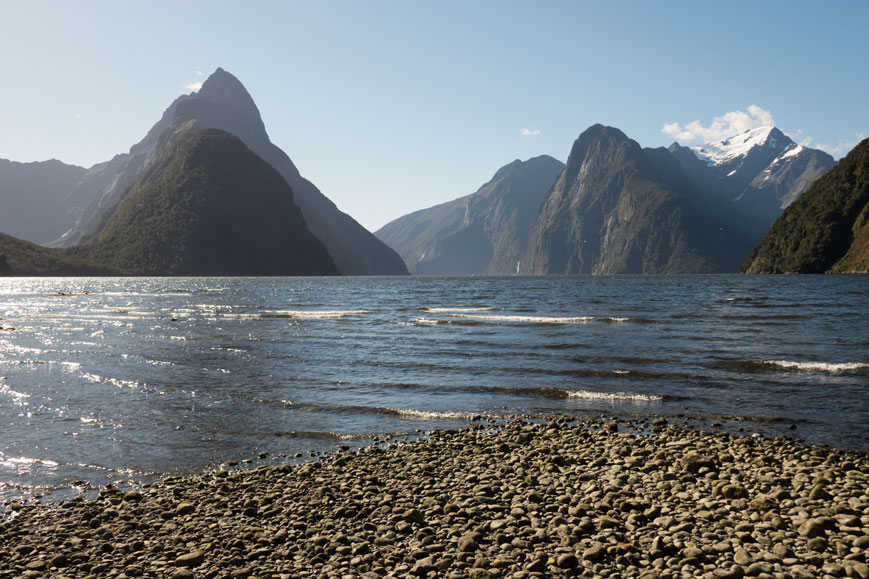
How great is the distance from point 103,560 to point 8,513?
4.03m

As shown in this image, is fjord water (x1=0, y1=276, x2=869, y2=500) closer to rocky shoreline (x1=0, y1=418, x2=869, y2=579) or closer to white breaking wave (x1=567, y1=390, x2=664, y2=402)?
white breaking wave (x1=567, y1=390, x2=664, y2=402)

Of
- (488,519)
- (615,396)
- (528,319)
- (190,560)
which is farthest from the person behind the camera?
(528,319)

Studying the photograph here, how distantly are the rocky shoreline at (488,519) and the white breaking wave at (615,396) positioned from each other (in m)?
5.88

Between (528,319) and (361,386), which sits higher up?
(528,319)

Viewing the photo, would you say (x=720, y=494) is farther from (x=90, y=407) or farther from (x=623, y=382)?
(x=90, y=407)

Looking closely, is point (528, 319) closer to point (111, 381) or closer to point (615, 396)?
point (615, 396)

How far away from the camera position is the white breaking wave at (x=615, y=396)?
778 inches

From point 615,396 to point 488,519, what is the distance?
12.3 meters

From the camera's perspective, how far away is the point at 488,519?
376 inches

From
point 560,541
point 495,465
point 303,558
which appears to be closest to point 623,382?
point 495,465

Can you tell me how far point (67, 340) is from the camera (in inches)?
1543

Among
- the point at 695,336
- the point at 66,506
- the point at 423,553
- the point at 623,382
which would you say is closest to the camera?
the point at 423,553

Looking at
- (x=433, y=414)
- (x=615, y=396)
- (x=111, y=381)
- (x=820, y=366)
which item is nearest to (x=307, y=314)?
(x=111, y=381)

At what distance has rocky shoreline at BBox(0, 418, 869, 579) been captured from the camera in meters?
7.93
